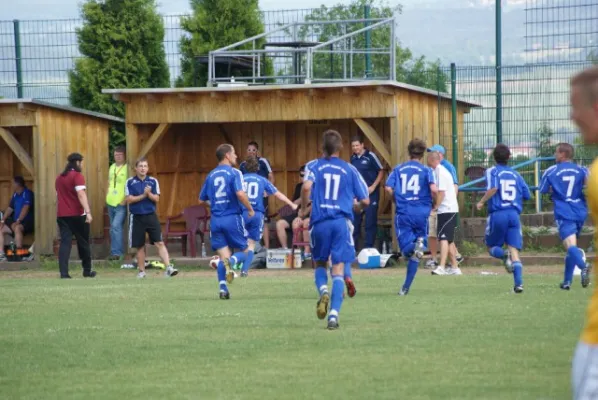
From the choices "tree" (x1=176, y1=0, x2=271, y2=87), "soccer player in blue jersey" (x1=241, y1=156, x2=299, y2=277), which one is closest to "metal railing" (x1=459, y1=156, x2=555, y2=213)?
"soccer player in blue jersey" (x1=241, y1=156, x2=299, y2=277)

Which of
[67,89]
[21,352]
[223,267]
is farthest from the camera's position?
[67,89]

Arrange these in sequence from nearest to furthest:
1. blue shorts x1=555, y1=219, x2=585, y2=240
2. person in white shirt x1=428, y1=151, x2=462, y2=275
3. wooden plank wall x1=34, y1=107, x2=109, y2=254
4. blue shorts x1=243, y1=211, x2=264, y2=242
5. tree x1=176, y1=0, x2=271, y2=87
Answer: blue shorts x1=555, y1=219, x2=585, y2=240 < blue shorts x1=243, y1=211, x2=264, y2=242 < person in white shirt x1=428, y1=151, x2=462, y2=275 < wooden plank wall x1=34, y1=107, x2=109, y2=254 < tree x1=176, y1=0, x2=271, y2=87

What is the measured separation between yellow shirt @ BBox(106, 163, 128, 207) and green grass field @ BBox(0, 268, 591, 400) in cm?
858

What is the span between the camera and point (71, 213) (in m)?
22.5

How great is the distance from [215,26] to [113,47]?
2466 millimetres

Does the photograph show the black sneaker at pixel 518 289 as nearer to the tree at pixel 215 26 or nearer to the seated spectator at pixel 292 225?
the seated spectator at pixel 292 225

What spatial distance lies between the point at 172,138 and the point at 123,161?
300cm

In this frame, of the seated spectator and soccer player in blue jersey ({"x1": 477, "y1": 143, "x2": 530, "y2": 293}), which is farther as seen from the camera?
the seated spectator

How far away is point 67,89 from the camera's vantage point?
3033cm

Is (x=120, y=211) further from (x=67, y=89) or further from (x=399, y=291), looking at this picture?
(x=399, y=291)

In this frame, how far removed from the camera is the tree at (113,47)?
29.6 metres

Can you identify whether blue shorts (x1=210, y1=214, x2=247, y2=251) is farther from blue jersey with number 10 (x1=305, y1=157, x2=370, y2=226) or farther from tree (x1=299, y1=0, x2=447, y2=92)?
tree (x1=299, y1=0, x2=447, y2=92)

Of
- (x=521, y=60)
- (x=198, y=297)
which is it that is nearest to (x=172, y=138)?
(x=521, y=60)

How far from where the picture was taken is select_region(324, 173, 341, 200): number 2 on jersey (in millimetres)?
12469
